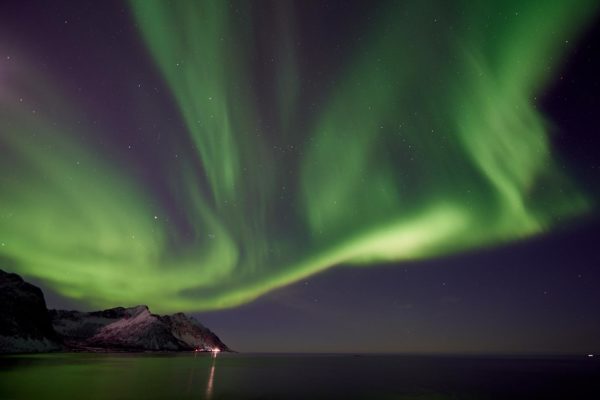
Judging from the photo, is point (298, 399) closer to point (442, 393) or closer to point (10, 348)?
point (442, 393)

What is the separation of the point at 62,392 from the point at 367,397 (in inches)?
1322

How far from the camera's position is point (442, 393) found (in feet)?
177

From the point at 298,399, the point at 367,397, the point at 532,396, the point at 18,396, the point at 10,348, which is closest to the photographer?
the point at 18,396

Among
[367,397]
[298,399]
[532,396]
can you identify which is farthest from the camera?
[532,396]

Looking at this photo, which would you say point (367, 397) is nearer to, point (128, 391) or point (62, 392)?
point (128, 391)

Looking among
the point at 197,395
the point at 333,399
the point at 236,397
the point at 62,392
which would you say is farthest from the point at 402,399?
the point at 62,392

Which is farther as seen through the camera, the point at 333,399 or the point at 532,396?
the point at 532,396

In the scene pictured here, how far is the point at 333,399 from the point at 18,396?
30732 mm

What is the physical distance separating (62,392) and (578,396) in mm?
65222

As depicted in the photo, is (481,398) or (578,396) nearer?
(481,398)

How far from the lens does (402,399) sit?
45.6 m

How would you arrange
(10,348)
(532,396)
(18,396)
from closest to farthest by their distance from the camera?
(18,396) < (532,396) < (10,348)

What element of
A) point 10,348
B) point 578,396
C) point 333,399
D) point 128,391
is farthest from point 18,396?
point 10,348

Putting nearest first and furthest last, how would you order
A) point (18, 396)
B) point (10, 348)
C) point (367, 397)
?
1. point (18, 396)
2. point (367, 397)
3. point (10, 348)
